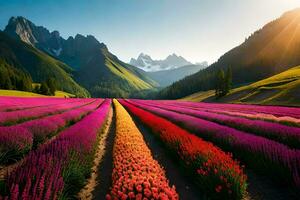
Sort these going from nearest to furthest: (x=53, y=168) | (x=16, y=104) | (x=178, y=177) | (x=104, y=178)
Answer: (x=53, y=168)
(x=104, y=178)
(x=178, y=177)
(x=16, y=104)

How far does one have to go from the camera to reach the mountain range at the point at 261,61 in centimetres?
13775

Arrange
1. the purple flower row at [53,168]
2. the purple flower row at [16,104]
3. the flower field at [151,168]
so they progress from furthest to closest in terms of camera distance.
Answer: the purple flower row at [16,104] → the flower field at [151,168] → the purple flower row at [53,168]

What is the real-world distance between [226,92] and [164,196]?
79502 millimetres

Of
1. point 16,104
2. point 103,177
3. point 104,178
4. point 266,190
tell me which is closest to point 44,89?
point 16,104

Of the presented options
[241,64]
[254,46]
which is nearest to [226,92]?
[241,64]

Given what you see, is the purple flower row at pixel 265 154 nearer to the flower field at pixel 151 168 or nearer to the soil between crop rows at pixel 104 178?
the flower field at pixel 151 168

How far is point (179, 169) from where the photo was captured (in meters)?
8.92

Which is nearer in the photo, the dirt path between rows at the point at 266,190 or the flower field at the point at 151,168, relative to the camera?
the flower field at the point at 151,168

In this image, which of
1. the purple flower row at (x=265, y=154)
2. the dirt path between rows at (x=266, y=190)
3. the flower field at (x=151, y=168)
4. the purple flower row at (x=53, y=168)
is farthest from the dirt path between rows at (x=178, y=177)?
the purple flower row at (x=53, y=168)

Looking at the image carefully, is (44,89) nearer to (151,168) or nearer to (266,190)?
(151,168)

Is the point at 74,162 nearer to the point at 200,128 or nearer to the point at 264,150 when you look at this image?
the point at 264,150

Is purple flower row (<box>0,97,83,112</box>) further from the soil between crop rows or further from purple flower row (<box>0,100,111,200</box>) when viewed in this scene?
purple flower row (<box>0,100,111,200</box>)

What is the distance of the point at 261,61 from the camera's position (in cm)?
14600

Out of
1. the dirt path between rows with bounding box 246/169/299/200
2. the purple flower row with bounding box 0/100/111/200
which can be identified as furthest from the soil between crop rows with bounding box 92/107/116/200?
the dirt path between rows with bounding box 246/169/299/200
